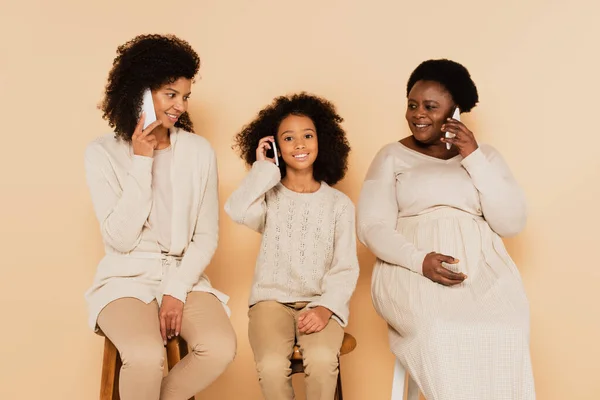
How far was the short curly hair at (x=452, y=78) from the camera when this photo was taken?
2820mm

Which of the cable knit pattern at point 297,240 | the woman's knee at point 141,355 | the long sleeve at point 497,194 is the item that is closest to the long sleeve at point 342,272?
the cable knit pattern at point 297,240

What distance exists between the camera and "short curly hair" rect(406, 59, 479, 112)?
2.82m

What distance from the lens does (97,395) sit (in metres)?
3.25

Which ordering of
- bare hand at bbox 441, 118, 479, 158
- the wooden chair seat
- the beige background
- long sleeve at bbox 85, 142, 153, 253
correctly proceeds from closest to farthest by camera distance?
the wooden chair seat, long sleeve at bbox 85, 142, 153, 253, bare hand at bbox 441, 118, 479, 158, the beige background

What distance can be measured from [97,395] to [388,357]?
127 centimetres

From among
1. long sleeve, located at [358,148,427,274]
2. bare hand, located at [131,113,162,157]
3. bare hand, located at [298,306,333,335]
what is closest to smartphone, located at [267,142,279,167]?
long sleeve, located at [358,148,427,274]

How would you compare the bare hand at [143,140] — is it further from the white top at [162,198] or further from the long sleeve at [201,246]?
the long sleeve at [201,246]

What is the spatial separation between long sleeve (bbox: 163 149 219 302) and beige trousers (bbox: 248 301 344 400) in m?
0.26

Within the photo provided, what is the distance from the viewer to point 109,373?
7.66 ft

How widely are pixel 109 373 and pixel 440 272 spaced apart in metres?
1.10

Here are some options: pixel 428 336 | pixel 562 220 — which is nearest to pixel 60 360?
pixel 428 336

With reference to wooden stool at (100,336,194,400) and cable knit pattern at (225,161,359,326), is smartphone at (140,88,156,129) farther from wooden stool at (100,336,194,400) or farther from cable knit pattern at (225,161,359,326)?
wooden stool at (100,336,194,400)

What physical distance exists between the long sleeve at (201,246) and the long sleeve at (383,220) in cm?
53

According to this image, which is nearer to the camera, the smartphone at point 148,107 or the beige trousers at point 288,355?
the beige trousers at point 288,355
